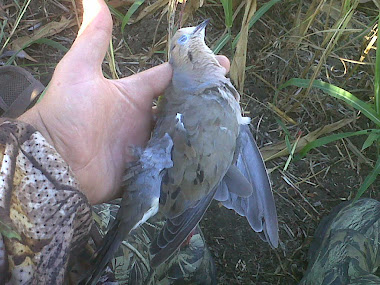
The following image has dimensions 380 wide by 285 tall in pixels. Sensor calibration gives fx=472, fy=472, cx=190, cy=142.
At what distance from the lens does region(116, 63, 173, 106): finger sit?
6.81 feet

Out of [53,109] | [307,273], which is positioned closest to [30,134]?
[53,109]

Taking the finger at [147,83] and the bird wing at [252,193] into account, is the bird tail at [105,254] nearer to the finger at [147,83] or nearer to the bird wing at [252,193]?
the bird wing at [252,193]

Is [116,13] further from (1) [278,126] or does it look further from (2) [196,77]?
(1) [278,126]

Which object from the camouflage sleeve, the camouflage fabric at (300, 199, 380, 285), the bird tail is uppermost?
the camouflage sleeve

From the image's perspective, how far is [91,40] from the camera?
5.97 ft

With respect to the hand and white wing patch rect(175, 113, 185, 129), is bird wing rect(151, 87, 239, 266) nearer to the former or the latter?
white wing patch rect(175, 113, 185, 129)

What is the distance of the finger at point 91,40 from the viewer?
1.80 metres

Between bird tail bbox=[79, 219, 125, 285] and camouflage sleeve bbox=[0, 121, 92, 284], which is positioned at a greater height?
camouflage sleeve bbox=[0, 121, 92, 284]

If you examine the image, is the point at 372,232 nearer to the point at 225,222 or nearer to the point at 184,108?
the point at 225,222

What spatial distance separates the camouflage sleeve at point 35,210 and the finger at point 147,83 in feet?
2.07

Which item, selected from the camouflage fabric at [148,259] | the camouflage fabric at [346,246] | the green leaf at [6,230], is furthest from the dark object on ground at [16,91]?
the camouflage fabric at [346,246]

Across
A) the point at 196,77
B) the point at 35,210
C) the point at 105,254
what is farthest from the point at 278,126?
the point at 35,210

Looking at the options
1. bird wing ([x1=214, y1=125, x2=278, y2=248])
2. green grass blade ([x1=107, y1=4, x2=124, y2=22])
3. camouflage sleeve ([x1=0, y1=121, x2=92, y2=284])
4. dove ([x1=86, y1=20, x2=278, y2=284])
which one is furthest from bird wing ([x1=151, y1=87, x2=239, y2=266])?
green grass blade ([x1=107, y1=4, x2=124, y2=22])

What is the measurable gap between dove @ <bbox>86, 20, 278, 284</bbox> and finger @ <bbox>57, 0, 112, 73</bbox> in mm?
371
